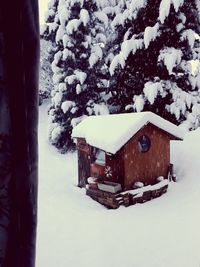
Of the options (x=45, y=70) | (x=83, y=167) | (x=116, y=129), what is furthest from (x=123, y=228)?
(x=45, y=70)

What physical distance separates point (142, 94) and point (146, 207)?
5237 millimetres

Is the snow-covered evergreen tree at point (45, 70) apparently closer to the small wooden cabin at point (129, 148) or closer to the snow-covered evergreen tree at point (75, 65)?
the snow-covered evergreen tree at point (75, 65)

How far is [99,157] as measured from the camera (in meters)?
8.51

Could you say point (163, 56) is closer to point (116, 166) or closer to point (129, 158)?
point (129, 158)

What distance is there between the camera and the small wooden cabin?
24.9 feet

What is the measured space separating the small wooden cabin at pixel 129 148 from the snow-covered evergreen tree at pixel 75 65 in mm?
4269

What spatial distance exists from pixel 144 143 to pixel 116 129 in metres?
0.75

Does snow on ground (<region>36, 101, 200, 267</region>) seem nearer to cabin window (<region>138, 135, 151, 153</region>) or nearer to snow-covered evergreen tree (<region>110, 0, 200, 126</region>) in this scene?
cabin window (<region>138, 135, 151, 153</region>)

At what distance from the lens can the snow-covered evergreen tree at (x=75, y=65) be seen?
12.9 m

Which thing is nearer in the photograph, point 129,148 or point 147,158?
point 129,148

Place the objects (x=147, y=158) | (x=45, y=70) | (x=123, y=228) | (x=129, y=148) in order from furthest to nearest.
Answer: (x=45, y=70), (x=147, y=158), (x=129, y=148), (x=123, y=228)

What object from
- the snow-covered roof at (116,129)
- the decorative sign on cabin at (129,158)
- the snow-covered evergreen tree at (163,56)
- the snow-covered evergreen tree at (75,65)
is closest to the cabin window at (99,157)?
the decorative sign on cabin at (129,158)

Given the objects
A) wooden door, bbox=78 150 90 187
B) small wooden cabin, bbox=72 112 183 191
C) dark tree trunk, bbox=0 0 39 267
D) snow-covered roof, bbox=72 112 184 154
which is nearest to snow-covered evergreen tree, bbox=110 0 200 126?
snow-covered roof, bbox=72 112 184 154

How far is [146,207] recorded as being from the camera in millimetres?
7164
